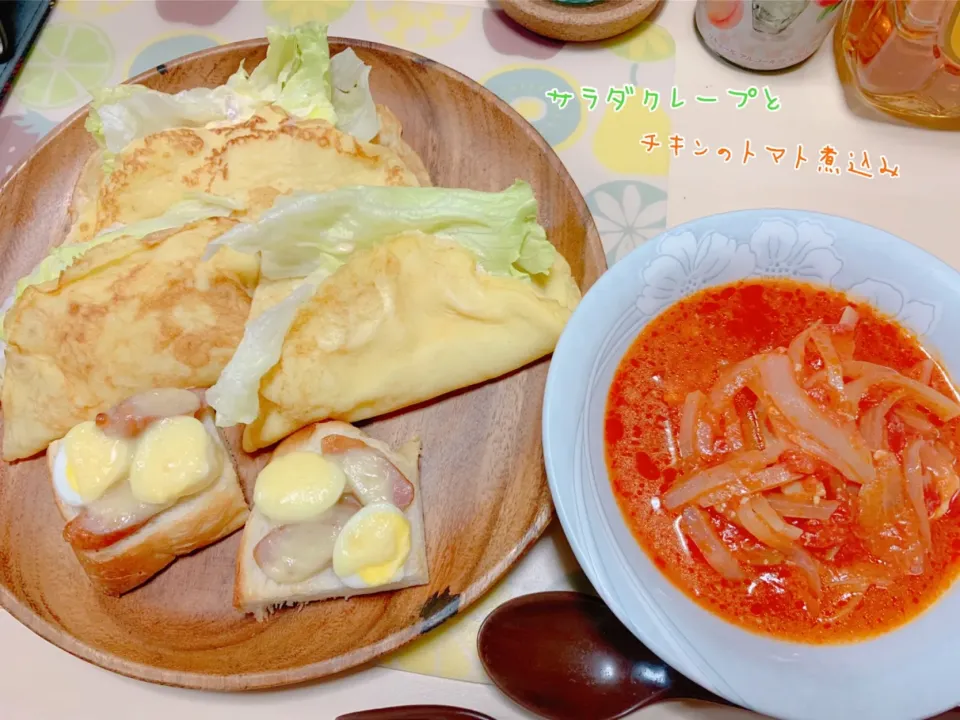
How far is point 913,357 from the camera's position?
1.65 metres

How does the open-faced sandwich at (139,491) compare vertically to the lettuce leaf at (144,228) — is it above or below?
below

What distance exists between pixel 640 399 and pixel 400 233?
2.73 ft

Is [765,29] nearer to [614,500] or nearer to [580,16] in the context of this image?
[580,16]

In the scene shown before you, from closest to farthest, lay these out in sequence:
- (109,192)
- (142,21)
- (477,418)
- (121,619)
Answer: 1. (121,619)
2. (477,418)
3. (109,192)
4. (142,21)

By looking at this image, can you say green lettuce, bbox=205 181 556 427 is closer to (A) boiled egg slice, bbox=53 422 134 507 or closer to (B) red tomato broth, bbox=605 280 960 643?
(A) boiled egg slice, bbox=53 422 134 507

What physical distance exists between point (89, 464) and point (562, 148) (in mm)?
1757

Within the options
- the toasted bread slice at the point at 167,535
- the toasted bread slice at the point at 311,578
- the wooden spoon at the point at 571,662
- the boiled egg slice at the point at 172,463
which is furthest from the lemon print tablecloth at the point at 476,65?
the toasted bread slice at the point at 167,535

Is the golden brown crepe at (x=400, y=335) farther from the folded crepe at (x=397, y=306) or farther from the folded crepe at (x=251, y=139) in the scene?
the folded crepe at (x=251, y=139)

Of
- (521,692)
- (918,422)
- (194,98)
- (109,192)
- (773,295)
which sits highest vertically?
(194,98)

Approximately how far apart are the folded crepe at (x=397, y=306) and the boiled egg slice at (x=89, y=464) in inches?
12.5

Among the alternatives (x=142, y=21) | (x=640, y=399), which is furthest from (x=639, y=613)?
(x=142, y=21)

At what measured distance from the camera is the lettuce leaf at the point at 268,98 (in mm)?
2191

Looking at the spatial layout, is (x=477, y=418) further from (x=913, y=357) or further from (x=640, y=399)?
(x=913, y=357)

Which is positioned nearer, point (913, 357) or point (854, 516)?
point (854, 516)
